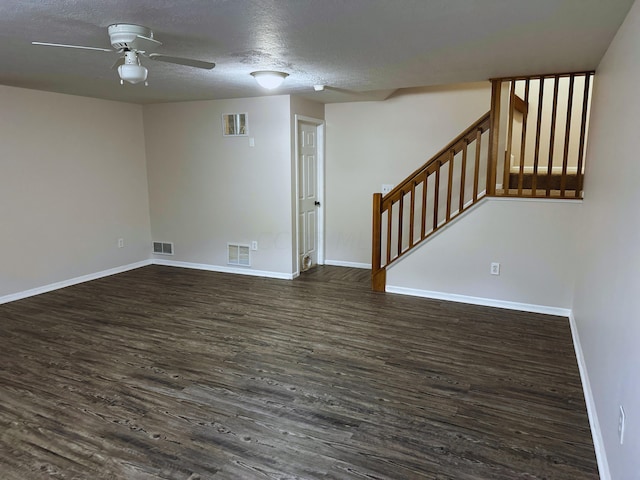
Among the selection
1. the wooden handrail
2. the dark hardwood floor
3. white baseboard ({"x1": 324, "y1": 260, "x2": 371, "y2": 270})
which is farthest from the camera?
white baseboard ({"x1": 324, "y1": 260, "x2": 371, "y2": 270})

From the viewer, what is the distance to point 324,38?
8.87ft

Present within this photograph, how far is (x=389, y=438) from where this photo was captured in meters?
2.31

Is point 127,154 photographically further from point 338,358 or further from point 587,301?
point 587,301

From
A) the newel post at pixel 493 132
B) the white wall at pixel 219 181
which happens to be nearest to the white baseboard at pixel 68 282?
the white wall at pixel 219 181

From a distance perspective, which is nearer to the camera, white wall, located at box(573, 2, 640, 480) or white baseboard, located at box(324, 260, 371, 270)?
white wall, located at box(573, 2, 640, 480)

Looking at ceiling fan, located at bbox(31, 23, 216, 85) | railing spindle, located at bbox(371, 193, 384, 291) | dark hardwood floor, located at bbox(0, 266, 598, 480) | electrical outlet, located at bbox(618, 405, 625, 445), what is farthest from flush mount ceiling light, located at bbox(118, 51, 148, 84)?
electrical outlet, located at bbox(618, 405, 625, 445)

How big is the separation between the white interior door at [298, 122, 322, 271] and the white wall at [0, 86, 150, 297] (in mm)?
2328

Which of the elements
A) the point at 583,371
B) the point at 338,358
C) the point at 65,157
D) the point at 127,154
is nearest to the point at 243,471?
the point at 338,358

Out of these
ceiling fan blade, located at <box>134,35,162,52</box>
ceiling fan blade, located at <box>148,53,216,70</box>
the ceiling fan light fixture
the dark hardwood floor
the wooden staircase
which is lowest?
the dark hardwood floor

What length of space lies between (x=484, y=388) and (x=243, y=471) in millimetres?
1645

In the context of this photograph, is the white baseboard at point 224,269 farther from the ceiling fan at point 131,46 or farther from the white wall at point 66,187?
the ceiling fan at point 131,46

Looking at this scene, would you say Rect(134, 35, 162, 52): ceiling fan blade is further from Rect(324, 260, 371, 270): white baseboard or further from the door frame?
Rect(324, 260, 371, 270): white baseboard

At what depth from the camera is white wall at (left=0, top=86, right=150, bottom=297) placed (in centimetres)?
456

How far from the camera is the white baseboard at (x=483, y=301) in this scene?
13.7 ft
